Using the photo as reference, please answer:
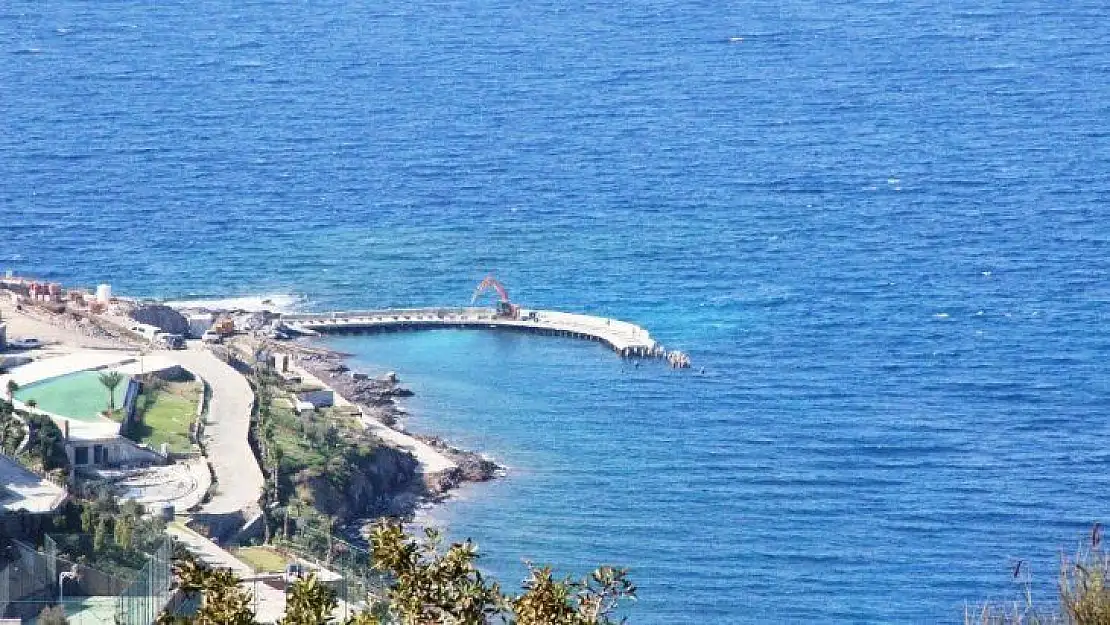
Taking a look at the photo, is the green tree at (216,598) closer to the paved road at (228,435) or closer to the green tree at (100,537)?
the green tree at (100,537)

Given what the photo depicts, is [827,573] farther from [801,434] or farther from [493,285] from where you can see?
[493,285]

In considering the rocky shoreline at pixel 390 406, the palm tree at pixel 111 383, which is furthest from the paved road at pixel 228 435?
the rocky shoreline at pixel 390 406

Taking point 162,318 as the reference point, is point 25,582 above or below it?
below

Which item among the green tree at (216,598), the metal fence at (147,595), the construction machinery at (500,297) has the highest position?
the construction machinery at (500,297)

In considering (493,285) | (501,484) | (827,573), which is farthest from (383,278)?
(827,573)

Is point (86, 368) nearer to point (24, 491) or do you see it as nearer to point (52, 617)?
point (24, 491)

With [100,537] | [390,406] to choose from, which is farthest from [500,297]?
[100,537]
